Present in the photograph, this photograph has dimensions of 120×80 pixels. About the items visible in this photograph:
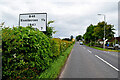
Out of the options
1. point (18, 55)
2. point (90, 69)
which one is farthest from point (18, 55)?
point (90, 69)

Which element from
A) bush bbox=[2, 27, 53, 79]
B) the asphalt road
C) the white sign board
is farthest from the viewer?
the white sign board

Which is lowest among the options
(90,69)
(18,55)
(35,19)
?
(90,69)

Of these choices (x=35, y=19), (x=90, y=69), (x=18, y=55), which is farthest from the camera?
(x=35, y=19)

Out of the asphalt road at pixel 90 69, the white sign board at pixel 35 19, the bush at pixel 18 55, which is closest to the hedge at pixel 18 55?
the bush at pixel 18 55

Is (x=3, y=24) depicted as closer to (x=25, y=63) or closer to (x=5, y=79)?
(x=25, y=63)

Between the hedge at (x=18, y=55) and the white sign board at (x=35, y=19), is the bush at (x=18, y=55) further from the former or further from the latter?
the white sign board at (x=35, y=19)

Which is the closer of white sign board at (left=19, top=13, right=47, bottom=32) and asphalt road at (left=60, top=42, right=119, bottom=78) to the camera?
asphalt road at (left=60, top=42, right=119, bottom=78)

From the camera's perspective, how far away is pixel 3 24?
3.83 m

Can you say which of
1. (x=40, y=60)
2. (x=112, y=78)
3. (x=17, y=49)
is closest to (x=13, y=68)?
(x=17, y=49)

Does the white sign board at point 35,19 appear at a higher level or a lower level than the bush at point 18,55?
higher

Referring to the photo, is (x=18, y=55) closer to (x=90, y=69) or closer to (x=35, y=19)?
(x=35, y=19)

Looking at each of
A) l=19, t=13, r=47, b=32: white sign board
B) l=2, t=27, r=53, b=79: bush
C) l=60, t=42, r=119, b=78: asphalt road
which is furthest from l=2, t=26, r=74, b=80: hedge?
l=19, t=13, r=47, b=32: white sign board

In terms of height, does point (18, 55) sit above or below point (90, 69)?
above

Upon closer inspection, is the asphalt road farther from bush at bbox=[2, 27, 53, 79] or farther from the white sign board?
the white sign board
